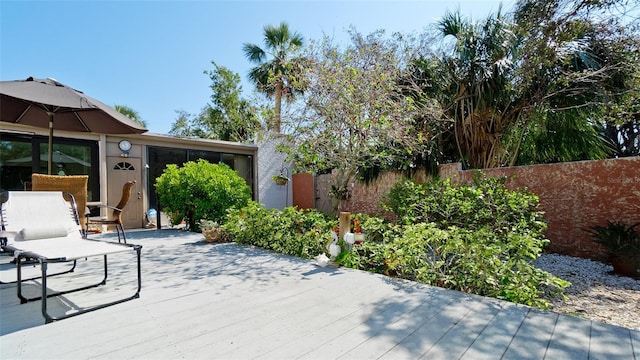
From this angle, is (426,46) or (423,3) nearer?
(423,3)

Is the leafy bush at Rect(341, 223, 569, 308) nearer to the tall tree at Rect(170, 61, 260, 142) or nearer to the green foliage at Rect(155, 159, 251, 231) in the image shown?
the green foliage at Rect(155, 159, 251, 231)

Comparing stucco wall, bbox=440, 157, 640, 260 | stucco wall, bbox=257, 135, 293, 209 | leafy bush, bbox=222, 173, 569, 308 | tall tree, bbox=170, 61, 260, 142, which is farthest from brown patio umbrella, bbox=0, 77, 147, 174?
tall tree, bbox=170, 61, 260, 142

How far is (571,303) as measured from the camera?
9.86 ft

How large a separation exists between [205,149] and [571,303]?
8557 millimetres

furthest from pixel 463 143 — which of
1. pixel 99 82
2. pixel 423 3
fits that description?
pixel 99 82

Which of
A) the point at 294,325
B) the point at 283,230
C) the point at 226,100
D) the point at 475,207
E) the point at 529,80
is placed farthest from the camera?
the point at 226,100

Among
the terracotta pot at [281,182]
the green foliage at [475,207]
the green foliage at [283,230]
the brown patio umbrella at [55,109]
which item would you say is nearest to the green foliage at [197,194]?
the green foliage at [283,230]

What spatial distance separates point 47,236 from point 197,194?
3751 mm

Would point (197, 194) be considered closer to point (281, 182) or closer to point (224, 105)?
point (281, 182)

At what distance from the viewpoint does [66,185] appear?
4098 millimetres

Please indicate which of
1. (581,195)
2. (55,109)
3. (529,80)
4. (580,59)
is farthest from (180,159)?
(580,59)

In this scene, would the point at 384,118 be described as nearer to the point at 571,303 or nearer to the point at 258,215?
the point at 258,215

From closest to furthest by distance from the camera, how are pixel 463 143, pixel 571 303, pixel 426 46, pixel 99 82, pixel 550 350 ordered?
pixel 550 350 → pixel 571 303 → pixel 426 46 → pixel 463 143 → pixel 99 82

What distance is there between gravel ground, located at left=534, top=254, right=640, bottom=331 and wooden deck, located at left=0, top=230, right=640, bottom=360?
0.77 metres
